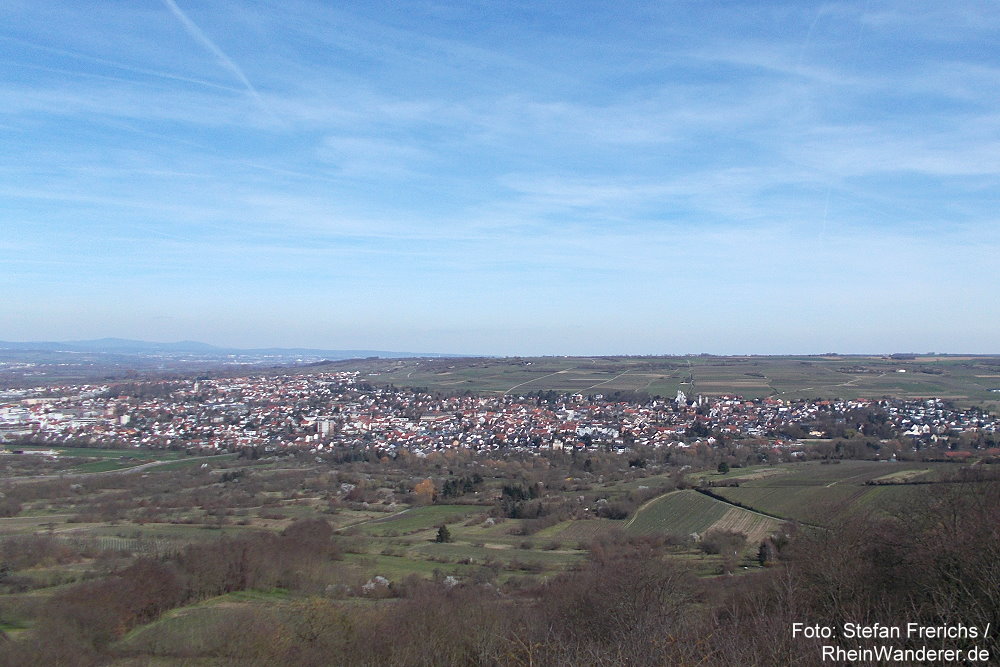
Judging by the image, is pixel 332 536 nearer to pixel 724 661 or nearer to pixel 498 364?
pixel 724 661

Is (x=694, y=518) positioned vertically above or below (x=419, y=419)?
below

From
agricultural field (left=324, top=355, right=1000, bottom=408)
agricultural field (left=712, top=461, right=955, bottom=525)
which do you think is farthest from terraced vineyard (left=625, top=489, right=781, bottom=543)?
agricultural field (left=324, top=355, right=1000, bottom=408)

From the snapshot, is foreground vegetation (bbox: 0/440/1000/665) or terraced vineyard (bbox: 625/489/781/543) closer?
foreground vegetation (bbox: 0/440/1000/665)

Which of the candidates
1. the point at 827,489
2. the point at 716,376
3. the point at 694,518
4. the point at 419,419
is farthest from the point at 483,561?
the point at 716,376

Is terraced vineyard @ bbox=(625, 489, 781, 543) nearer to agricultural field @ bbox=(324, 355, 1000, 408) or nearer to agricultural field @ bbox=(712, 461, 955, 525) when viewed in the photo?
agricultural field @ bbox=(712, 461, 955, 525)

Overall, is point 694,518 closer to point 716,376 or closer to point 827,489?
point 827,489

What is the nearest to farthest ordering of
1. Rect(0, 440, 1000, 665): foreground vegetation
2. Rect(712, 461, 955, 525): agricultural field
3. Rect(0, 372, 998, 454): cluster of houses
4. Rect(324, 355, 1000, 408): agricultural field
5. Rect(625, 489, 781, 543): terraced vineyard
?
Rect(0, 440, 1000, 665): foreground vegetation < Rect(712, 461, 955, 525): agricultural field < Rect(625, 489, 781, 543): terraced vineyard < Rect(0, 372, 998, 454): cluster of houses < Rect(324, 355, 1000, 408): agricultural field
